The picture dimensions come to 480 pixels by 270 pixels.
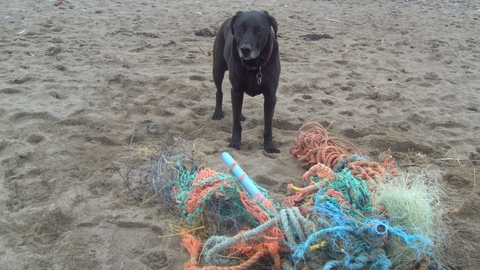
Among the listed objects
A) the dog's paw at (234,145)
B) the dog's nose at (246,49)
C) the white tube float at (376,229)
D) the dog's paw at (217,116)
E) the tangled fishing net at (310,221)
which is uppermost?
the dog's nose at (246,49)

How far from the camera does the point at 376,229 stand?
1.83 meters

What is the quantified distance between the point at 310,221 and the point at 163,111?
2.55m

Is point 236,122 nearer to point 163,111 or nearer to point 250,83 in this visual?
point 250,83

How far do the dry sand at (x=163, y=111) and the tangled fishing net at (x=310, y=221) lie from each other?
0.73 ft

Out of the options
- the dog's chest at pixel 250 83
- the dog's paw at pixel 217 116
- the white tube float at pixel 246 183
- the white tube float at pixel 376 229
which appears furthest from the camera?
the dog's paw at pixel 217 116

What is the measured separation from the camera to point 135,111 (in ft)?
13.4

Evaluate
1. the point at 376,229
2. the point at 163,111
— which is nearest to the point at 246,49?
the point at 163,111

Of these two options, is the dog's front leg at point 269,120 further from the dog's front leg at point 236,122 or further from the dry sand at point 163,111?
the dog's front leg at point 236,122

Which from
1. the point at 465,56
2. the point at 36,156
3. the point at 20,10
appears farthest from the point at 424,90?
the point at 20,10

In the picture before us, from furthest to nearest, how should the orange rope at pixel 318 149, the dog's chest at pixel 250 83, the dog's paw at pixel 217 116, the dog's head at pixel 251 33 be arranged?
the dog's paw at pixel 217 116, the dog's chest at pixel 250 83, the dog's head at pixel 251 33, the orange rope at pixel 318 149

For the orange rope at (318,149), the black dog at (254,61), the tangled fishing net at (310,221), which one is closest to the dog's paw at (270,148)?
the black dog at (254,61)

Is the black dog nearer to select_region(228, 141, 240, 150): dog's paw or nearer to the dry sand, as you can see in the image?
select_region(228, 141, 240, 150): dog's paw

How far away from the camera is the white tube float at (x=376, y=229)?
72.0 inches

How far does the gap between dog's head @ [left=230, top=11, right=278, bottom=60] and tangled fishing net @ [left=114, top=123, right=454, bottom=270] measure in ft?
3.61
